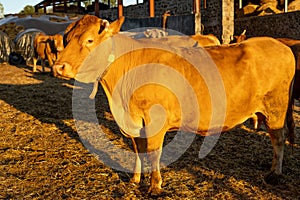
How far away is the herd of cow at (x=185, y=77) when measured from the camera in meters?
2.89

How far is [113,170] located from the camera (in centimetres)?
392

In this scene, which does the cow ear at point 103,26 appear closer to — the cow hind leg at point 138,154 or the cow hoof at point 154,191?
the cow hind leg at point 138,154

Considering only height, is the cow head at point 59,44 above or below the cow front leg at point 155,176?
above

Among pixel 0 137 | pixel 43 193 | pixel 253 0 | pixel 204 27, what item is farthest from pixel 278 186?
pixel 253 0

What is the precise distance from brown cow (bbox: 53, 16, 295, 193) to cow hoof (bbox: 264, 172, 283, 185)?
1cm

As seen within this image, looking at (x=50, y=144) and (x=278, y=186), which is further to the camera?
(x=50, y=144)

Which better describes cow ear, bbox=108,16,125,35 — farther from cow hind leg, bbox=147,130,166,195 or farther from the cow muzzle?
cow hind leg, bbox=147,130,166,195

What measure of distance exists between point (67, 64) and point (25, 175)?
1693 mm

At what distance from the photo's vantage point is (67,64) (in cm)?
276

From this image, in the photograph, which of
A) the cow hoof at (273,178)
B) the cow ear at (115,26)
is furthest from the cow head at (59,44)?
the cow hoof at (273,178)

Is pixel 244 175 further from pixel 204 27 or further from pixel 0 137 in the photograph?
pixel 204 27

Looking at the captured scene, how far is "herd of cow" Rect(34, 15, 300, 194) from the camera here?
9.49ft

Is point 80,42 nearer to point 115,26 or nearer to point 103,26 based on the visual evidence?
point 103,26

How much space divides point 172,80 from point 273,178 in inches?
63.5
